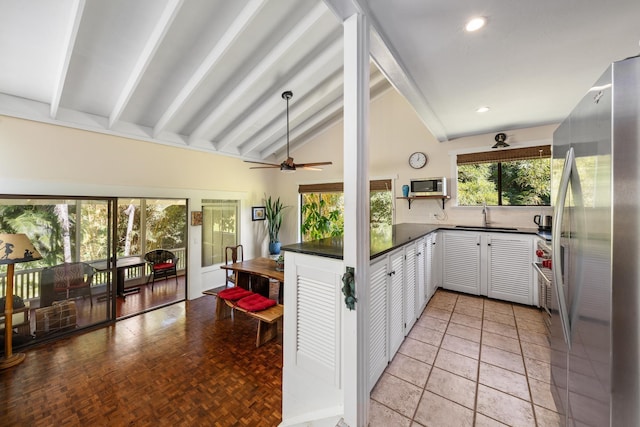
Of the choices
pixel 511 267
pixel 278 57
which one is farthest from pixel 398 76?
pixel 511 267

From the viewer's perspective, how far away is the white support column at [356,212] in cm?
133

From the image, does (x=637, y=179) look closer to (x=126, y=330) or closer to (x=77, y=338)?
(x=126, y=330)

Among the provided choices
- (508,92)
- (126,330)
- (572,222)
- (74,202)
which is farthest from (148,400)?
(508,92)

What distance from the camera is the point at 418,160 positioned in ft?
13.8

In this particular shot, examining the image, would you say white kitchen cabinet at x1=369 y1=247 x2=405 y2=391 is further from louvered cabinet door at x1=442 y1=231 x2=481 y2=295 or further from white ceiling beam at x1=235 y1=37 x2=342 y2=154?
white ceiling beam at x1=235 y1=37 x2=342 y2=154

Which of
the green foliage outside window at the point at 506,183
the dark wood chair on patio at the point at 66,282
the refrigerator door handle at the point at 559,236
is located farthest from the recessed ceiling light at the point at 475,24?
the dark wood chair on patio at the point at 66,282

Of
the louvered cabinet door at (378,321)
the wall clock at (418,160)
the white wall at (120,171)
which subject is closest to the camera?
the louvered cabinet door at (378,321)

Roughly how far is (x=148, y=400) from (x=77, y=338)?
6.02ft

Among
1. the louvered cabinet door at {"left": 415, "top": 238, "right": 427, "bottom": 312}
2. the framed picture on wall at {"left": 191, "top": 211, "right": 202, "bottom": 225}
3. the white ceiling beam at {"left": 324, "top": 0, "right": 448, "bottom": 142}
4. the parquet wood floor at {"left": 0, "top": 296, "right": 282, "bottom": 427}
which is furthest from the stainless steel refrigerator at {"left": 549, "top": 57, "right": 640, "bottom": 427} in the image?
the framed picture on wall at {"left": 191, "top": 211, "right": 202, "bottom": 225}

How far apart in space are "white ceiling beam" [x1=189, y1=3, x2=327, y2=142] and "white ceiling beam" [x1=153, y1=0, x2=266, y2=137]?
519 millimetres

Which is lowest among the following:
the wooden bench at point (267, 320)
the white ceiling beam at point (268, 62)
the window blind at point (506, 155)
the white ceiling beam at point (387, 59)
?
the wooden bench at point (267, 320)

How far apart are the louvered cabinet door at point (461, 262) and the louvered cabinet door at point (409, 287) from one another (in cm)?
137

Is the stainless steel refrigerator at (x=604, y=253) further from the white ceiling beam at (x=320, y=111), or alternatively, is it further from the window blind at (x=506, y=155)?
the white ceiling beam at (x=320, y=111)

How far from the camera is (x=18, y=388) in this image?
2207 mm
